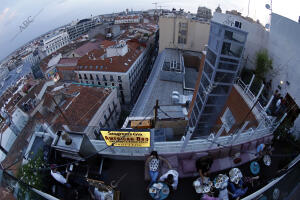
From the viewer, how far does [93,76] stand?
92.5ft

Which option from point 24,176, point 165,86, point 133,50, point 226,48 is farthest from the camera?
point 133,50

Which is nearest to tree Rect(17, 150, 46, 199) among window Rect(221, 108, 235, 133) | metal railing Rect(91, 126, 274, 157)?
metal railing Rect(91, 126, 274, 157)

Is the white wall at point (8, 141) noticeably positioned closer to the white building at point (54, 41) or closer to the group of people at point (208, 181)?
the group of people at point (208, 181)

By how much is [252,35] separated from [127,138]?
11.0 metres

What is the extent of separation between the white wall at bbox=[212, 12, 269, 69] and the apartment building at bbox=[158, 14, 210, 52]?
52.0ft

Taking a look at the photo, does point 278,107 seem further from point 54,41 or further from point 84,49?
point 54,41

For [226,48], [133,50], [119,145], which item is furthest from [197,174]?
[133,50]

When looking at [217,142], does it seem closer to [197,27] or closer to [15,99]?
[197,27]

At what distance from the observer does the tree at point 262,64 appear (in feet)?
32.5

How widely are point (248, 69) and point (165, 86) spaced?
1001 cm

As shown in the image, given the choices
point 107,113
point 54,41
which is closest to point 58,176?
point 107,113

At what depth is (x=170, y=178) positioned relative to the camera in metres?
5.79

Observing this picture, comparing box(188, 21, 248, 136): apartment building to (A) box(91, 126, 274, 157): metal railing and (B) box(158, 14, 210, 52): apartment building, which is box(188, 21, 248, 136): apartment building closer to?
(A) box(91, 126, 274, 157): metal railing

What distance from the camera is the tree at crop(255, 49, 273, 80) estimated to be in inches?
390
